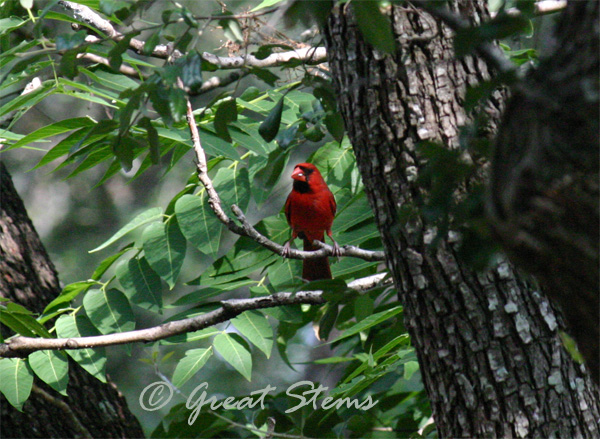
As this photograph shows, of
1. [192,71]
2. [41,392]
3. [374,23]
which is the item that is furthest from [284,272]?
[374,23]

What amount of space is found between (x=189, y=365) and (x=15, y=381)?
2.54 ft

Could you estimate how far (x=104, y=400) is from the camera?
3.53 m

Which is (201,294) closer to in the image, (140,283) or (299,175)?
(140,283)

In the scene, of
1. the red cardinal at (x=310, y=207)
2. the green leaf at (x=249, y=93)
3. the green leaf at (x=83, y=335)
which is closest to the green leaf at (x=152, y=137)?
the green leaf at (x=249, y=93)

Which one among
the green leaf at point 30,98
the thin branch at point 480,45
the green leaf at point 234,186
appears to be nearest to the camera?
the thin branch at point 480,45

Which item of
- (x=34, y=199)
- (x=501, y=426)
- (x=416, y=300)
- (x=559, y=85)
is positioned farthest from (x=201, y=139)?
(x=34, y=199)

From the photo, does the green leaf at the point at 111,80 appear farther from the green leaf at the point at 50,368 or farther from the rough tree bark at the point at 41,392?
the rough tree bark at the point at 41,392

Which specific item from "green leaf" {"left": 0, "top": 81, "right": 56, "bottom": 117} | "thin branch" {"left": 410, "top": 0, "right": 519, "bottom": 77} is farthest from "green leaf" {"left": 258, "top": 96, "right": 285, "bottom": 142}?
"green leaf" {"left": 0, "top": 81, "right": 56, "bottom": 117}

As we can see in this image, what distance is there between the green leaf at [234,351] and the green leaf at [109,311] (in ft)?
1.36

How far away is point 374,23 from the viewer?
1.14m

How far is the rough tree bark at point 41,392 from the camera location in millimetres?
3377

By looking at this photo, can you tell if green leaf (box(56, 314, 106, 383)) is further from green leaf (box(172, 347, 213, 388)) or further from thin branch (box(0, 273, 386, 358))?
green leaf (box(172, 347, 213, 388))

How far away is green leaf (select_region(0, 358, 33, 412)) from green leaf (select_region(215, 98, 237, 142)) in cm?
171

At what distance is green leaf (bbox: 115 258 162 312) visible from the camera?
2.74 metres
